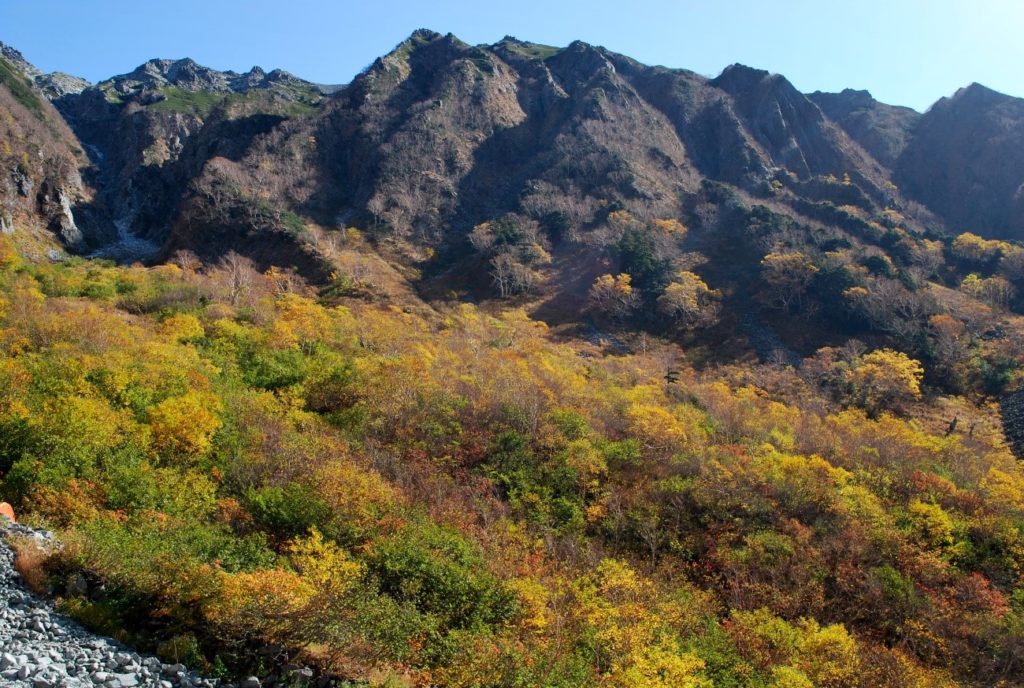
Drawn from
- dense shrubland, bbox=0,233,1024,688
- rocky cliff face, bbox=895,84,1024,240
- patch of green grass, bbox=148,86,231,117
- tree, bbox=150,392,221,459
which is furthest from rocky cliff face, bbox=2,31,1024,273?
tree, bbox=150,392,221,459

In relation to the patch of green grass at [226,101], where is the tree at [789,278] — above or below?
below

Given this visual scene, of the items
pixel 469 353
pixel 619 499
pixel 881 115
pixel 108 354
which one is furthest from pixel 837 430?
pixel 881 115

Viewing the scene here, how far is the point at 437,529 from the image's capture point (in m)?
12.9

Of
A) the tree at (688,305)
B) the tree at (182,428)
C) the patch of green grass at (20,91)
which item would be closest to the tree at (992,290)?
the tree at (688,305)

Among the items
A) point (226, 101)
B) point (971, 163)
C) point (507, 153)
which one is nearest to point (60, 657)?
point (507, 153)

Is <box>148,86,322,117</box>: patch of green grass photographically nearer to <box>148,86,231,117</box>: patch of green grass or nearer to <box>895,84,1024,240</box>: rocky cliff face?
<box>148,86,231,117</box>: patch of green grass

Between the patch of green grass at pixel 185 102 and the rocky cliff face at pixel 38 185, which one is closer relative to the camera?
the rocky cliff face at pixel 38 185

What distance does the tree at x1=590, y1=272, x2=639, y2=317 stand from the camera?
47312mm

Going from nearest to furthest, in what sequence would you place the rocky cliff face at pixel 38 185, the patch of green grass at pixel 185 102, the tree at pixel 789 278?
1. the tree at pixel 789 278
2. the rocky cliff face at pixel 38 185
3. the patch of green grass at pixel 185 102

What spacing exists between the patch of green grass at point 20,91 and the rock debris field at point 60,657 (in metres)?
94.4

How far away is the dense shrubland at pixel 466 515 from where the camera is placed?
345 inches

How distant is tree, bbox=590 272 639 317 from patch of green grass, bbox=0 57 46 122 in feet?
258

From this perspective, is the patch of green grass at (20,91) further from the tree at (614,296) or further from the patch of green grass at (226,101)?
the tree at (614,296)

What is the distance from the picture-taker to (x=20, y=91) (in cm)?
7806
